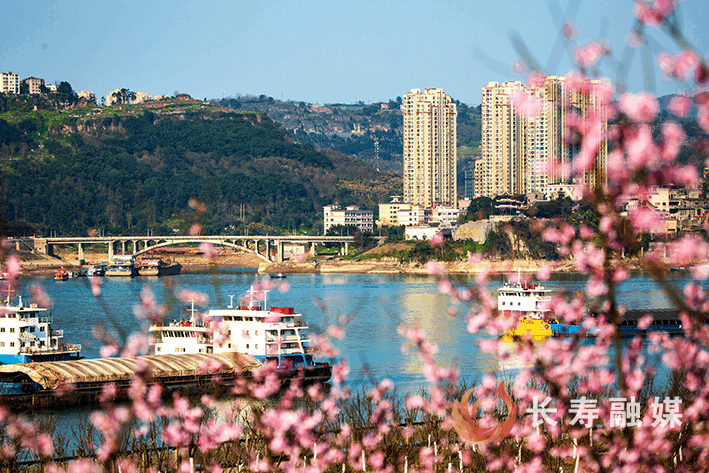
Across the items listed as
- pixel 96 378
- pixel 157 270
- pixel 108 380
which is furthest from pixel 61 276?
pixel 108 380

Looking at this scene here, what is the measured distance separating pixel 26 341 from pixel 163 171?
112m

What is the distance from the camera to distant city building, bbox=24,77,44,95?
522ft

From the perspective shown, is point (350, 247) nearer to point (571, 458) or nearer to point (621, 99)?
point (571, 458)

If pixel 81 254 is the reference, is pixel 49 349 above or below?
above

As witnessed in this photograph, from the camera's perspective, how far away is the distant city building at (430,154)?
110 m

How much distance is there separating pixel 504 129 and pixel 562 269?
112ft

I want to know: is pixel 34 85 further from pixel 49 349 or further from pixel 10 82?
pixel 49 349

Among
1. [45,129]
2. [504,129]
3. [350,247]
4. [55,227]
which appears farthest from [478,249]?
[45,129]

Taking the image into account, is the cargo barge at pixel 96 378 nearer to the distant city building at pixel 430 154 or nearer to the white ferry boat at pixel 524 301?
the white ferry boat at pixel 524 301

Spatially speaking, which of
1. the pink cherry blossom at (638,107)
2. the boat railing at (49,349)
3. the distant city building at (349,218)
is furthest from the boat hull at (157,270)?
the pink cherry blossom at (638,107)

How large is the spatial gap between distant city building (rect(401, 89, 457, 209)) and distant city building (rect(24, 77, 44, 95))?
79.5 m

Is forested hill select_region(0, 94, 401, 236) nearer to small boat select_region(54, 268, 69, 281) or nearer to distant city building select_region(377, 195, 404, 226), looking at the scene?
distant city building select_region(377, 195, 404, 226)

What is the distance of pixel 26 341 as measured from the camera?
2434 centimetres

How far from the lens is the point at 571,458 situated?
12391 mm
